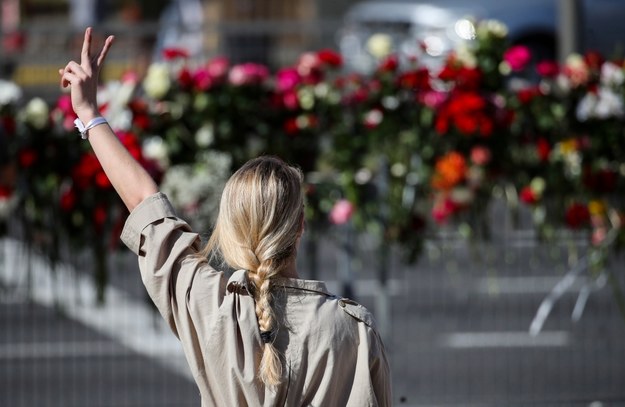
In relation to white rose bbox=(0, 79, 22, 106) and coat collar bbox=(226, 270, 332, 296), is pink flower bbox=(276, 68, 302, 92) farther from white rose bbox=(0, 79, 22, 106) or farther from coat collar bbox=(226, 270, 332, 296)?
coat collar bbox=(226, 270, 332, 296)

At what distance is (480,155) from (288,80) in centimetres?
99

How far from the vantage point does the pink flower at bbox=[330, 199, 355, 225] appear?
4938 millimetres

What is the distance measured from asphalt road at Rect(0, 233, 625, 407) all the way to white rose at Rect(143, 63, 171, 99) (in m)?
0.82

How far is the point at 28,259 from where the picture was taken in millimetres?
5016

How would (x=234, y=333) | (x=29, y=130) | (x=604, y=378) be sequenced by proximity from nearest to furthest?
(x=234, y=333)
(x=29, y=130)
(x=604, y=378)

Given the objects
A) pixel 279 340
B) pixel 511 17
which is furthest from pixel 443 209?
pixel 511 17

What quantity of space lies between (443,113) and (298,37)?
346 cm

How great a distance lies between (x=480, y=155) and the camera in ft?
16.7

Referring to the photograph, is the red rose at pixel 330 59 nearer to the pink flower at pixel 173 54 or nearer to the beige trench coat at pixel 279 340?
the pink flower at pixel 173 54

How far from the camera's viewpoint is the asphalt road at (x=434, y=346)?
19.4ft

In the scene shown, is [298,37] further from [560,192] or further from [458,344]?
[560,192]

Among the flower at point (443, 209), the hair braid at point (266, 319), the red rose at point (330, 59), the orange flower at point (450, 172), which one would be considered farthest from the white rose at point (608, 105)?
the hair braid at point (266, 319)

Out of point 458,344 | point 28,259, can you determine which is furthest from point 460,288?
point 28,259

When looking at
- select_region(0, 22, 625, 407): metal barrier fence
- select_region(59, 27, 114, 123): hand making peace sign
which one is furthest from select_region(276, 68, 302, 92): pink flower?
select_region(59, 27, 114, 123): hand making peace sign
